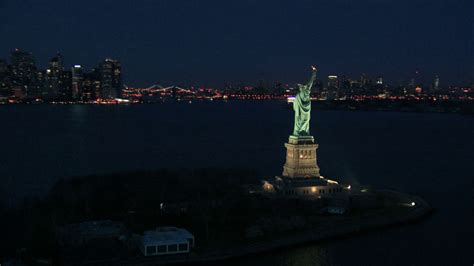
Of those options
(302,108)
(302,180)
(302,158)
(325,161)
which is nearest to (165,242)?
(302,180)

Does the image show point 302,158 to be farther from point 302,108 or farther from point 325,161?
point 325,161

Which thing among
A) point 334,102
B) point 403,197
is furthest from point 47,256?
point 334,102

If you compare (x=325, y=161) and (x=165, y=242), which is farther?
(x=325, y=161)

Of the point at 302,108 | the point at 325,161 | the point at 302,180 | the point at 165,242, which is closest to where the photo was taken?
the point at 165,242

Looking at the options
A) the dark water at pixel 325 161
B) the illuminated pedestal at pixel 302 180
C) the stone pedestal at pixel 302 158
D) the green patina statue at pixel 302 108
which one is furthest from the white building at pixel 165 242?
the green patina statue at pixel 302 108

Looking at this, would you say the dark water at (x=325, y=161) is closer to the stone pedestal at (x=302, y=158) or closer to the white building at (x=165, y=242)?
the white building at (x=165, y=242)

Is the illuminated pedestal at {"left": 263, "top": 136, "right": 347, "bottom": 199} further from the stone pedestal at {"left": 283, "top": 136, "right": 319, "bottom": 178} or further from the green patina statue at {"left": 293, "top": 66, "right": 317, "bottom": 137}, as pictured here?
the green patina statue at {"left": 293, "top": 66, "right": 317, "bottom": 137}
